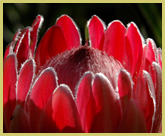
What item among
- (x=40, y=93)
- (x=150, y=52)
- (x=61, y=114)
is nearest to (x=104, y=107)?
(x=61, y=114)

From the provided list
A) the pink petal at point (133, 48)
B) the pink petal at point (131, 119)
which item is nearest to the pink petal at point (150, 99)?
the pink petal at point (131, 119)

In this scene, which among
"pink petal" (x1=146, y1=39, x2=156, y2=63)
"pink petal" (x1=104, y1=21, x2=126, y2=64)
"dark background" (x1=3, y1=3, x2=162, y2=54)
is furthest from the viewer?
"dark background" (x1=3, y1=3, x2=162, y2=54)

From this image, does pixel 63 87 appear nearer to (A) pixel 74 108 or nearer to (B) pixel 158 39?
(A) pixel 74 108

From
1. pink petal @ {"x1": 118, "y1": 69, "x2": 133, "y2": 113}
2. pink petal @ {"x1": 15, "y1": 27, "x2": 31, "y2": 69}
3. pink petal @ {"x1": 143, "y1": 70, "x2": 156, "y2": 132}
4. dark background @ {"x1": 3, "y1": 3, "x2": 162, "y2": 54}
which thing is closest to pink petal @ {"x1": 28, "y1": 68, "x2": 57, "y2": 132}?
pink petal @ {"x1": 118, "y1": 69, "x2": 133, "y2": 113}

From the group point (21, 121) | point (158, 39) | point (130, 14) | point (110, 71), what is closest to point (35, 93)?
point (21, 121)

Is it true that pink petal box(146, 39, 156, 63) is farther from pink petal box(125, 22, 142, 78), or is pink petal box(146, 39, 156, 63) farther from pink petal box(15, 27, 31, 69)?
pink petal box(15, 27, 31, 69)

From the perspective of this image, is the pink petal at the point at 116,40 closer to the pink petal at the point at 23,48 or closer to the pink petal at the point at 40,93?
the pink petal at the point at 23,48

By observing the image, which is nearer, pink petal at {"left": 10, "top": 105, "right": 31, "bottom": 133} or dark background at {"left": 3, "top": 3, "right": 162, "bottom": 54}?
pink petal at {"left": 10, "top": 105, "right": 31, "bottom": 133}
